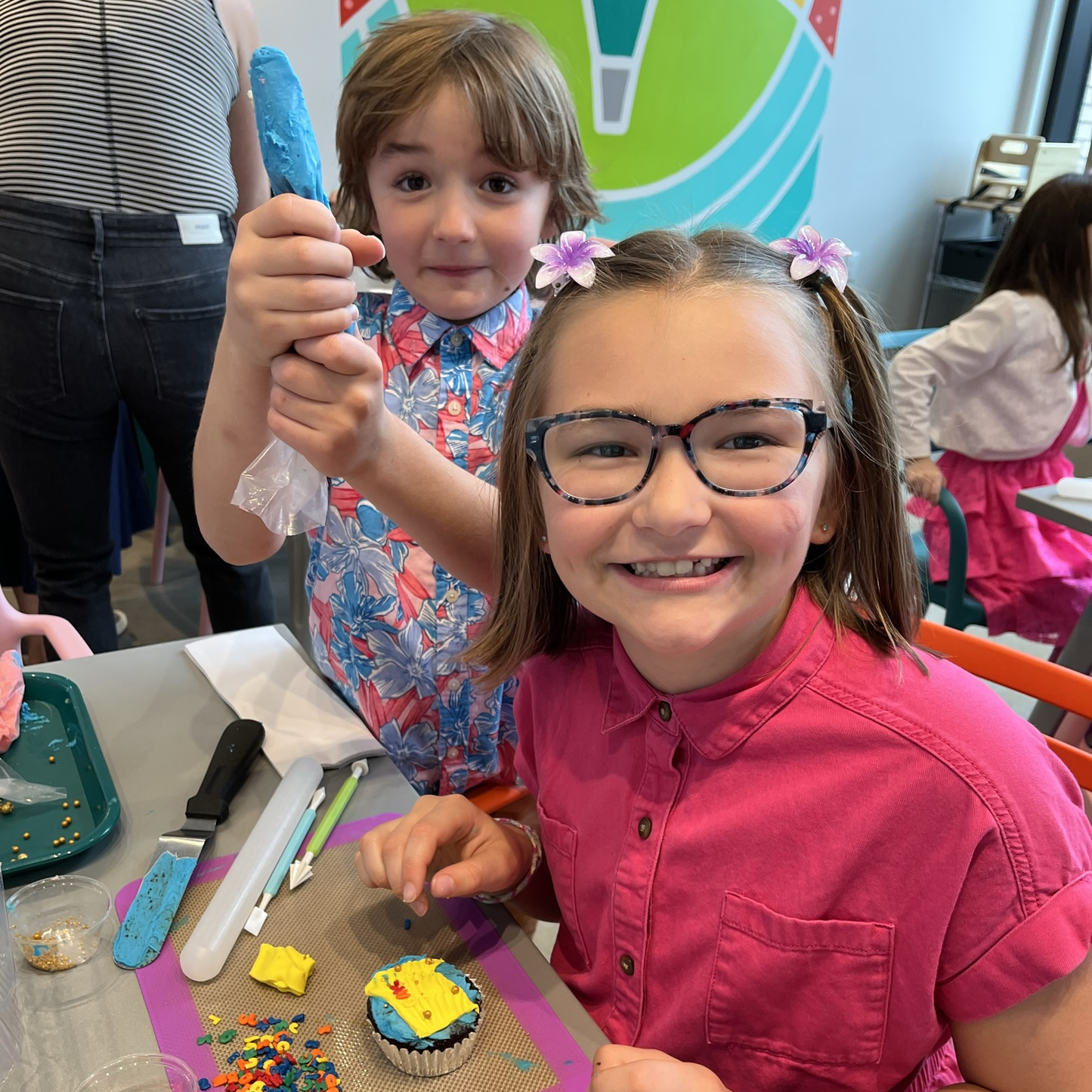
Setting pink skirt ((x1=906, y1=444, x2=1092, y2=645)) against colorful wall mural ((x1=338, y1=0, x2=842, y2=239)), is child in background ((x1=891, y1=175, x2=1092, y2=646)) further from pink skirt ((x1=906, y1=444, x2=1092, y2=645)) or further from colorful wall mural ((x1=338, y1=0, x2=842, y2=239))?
colorful wall mural ((x1=338, y1=0, x2=842, y2=239))

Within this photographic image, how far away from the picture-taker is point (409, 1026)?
2.09 feet

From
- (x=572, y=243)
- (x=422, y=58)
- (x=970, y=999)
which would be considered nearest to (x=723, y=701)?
(x=970, y=999)

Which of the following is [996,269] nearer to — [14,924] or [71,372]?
[71,372]

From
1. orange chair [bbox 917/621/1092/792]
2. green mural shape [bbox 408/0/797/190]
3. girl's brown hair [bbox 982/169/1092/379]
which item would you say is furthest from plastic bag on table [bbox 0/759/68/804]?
green mural shape [bbox 408/0/797/190]

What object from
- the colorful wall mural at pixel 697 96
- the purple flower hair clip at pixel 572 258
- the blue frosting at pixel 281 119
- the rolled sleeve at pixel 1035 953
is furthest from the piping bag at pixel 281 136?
the colorful wall mural at pixel 697 96

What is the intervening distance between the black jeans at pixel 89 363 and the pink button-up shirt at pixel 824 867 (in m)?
1.33

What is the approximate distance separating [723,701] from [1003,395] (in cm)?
184

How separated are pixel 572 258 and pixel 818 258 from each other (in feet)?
0.67

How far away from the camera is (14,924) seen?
0.75 metres

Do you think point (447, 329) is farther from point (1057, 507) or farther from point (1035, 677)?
point (1057, 507)

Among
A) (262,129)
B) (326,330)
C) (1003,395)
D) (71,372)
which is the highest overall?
(262,129)

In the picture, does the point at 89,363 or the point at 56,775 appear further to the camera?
the point at 89,363

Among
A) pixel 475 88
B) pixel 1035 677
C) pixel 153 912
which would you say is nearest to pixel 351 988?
pixel 153 912

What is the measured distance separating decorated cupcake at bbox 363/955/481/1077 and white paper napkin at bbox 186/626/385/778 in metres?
0.31
